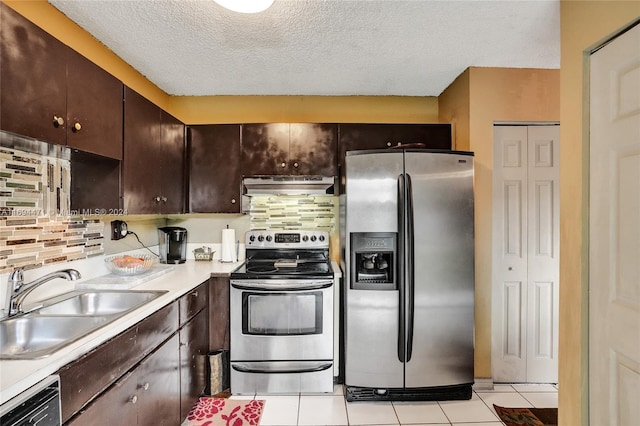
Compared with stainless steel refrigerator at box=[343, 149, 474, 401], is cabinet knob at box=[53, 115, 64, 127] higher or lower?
higher

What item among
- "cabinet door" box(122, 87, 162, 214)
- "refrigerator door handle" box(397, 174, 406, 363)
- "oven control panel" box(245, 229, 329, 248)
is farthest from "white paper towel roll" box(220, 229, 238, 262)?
"refrigerator door handle" box(397, 174, 406, 363)

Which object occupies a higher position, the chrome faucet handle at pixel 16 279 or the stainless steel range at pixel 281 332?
the chrome faucet handle at pixel 16 279

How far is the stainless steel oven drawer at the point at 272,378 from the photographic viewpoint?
2.56 metres

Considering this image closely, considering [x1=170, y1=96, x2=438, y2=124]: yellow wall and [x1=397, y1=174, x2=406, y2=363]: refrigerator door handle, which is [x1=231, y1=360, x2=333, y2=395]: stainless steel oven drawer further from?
[x1=170, y1=96, x2=438, y2=124]: yellow wall

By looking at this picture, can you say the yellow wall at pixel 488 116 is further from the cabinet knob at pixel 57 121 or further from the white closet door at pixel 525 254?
the cabinet knob at pixel 57 121

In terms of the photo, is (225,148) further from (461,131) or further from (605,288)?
(605,288)

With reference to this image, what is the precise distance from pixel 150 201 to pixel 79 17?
3.75 ft

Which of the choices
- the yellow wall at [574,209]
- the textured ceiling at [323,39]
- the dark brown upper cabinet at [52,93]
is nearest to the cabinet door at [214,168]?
the textured ceiling at [323,39]

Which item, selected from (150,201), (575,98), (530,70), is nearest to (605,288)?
(575,98)

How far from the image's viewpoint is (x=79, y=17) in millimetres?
2002

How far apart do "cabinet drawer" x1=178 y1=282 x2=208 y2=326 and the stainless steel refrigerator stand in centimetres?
105

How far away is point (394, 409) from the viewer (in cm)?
242

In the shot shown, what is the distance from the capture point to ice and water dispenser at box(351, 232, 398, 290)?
8.12ft

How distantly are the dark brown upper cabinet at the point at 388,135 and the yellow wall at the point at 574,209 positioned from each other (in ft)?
4.02
